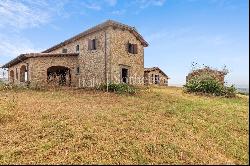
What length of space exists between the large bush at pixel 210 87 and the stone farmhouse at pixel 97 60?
7318 mm

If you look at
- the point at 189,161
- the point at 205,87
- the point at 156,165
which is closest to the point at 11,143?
the point at 156,165

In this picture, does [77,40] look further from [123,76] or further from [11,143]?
[11,143]

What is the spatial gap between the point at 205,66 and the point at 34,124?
939 inches

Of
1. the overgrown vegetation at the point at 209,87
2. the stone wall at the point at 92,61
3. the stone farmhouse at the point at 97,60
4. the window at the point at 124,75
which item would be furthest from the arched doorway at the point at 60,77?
the overgrown vegetation at the point at 209,87

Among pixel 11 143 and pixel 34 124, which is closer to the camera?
pixel 11 143

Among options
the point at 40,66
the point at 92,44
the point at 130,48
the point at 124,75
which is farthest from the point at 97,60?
the point at 40,66

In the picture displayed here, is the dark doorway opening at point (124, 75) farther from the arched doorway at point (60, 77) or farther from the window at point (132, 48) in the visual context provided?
the arched doorway at point (60, 77)

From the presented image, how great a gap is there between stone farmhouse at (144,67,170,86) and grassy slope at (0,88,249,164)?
27.9m

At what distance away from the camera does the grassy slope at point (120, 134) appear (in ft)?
31.9

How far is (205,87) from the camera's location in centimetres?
2633

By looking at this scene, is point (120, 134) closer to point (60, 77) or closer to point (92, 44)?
point (92, 44)

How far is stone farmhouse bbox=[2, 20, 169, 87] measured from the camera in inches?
1171

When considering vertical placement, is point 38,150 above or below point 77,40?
below

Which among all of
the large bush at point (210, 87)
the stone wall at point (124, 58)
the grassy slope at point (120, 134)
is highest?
the stone wall at point (124, 58)
